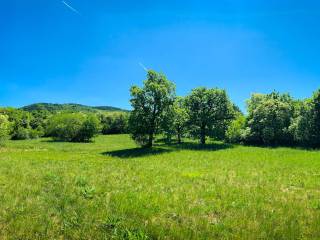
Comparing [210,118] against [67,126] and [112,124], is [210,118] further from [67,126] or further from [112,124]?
[112,124]

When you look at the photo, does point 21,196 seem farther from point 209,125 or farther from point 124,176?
point 209,125

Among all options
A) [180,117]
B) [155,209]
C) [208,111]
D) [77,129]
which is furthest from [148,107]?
[77,129]

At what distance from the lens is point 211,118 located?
65062 millimetres

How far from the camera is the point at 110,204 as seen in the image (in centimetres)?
1348

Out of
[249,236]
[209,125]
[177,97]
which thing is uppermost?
[177,97]

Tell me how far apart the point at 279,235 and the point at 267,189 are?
884 cm

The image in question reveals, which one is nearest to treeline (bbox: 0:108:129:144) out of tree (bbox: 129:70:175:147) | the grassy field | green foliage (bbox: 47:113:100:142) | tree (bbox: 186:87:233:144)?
green foliage (bbox: 47:113:100:142)

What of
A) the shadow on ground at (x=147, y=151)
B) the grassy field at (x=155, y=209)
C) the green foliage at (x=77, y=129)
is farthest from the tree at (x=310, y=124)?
the green foliage at (x=77, y=129)

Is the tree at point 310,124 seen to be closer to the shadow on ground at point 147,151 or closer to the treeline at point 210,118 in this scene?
the treeline at point 210,118

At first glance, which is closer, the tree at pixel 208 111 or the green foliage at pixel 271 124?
the tree at pixel 208 111

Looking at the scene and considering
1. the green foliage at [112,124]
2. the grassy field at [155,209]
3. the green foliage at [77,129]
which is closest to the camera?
the grassy field at [155,209]

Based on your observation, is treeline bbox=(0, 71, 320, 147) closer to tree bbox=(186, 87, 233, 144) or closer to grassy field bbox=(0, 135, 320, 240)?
tree bbox=(186, 87, 233, 144)

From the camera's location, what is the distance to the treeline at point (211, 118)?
56.2m

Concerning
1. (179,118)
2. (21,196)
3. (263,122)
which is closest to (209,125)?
(179,118)
